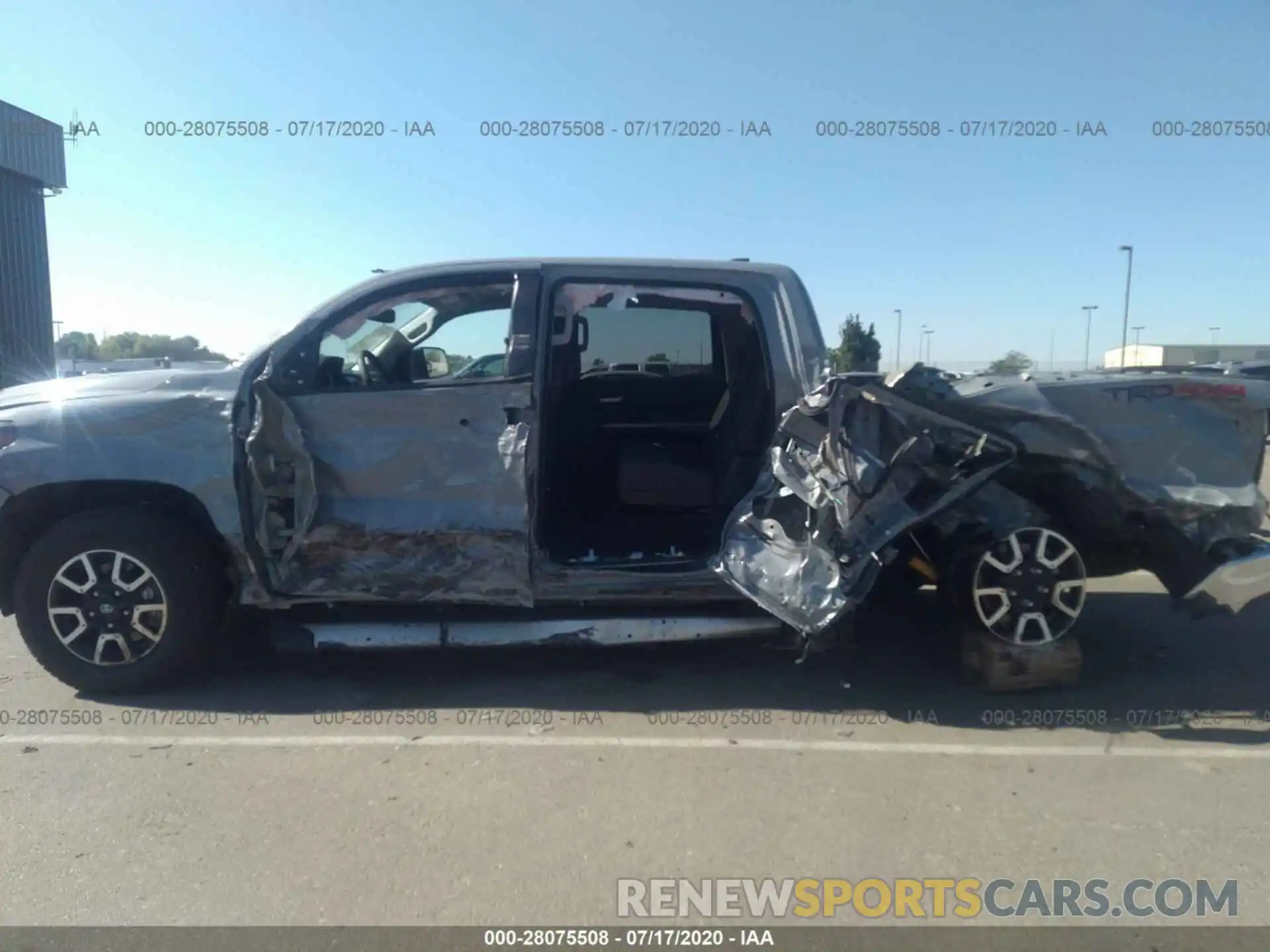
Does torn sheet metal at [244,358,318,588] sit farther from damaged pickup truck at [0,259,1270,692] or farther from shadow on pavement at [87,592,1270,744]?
shadow on pavement at [87,592,1270,744]

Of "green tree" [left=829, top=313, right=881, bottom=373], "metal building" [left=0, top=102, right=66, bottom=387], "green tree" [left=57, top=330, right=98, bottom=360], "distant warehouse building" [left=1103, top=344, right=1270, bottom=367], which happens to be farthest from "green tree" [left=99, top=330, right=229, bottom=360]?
"distant warehouse building" [left=1103, top=344, right=1270, bottom=367]

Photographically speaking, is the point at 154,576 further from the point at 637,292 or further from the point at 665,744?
the point at 637,292

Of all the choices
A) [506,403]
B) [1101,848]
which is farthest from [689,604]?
[1101,848]

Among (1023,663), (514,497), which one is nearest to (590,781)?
(514,497)

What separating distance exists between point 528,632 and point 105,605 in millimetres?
2000

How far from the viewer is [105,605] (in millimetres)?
4582

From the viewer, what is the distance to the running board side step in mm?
4691

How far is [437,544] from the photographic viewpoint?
471cm

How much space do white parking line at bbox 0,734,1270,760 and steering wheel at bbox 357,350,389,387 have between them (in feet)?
5.78

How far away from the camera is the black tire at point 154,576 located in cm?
455

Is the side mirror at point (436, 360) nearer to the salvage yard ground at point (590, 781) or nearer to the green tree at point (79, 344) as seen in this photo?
the salvage yard ground at point (590, 781)

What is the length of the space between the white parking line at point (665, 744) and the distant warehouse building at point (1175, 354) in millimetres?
33226

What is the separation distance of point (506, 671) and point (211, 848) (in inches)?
74.1
